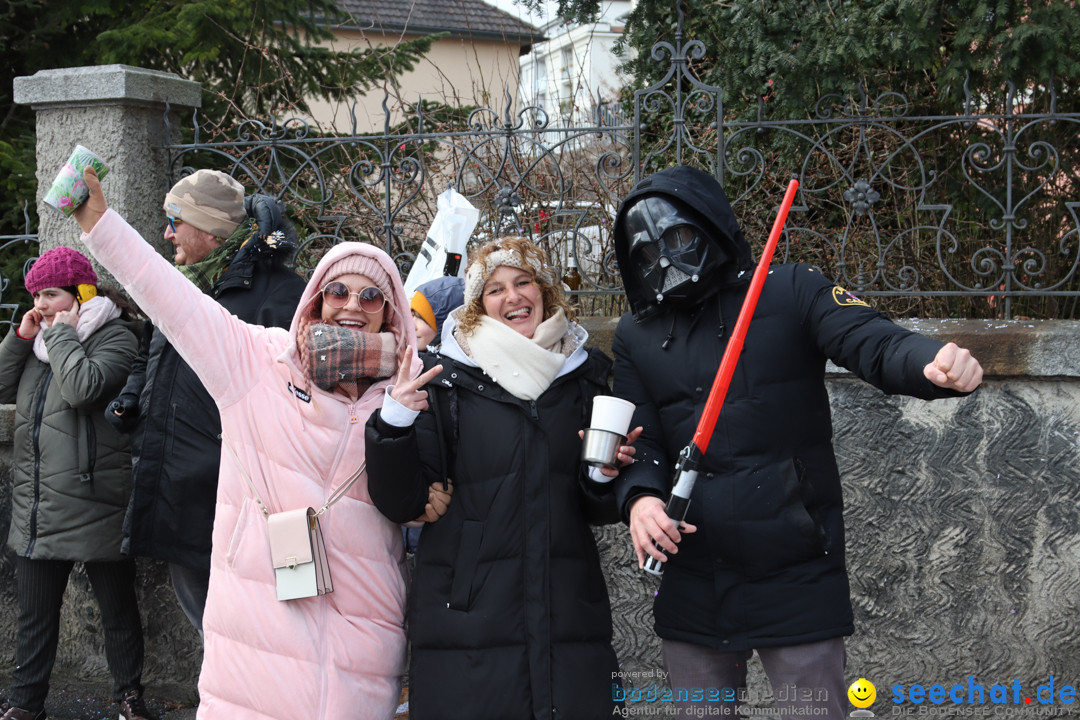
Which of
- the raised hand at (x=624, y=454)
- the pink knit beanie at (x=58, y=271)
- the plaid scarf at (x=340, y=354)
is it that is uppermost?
the pink knit beanie at (x=58, y=271)

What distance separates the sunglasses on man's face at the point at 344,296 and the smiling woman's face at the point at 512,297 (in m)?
0.34

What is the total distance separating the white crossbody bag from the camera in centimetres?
256

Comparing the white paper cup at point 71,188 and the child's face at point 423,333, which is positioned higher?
the white paper cup at point 71,188

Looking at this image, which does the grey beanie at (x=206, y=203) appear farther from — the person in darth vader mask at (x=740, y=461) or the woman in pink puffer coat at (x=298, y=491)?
the person in darth vader mask at (x=740, y=461)

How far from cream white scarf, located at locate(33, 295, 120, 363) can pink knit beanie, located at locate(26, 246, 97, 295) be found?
102 mm

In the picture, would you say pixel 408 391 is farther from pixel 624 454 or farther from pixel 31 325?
pixel 31 325

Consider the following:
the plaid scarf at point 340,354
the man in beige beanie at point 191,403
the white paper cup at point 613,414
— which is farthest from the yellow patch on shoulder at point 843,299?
the man in beige beanie at point 191,403

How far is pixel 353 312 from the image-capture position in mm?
2729

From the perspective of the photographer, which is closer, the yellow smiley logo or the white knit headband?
the white knit headband

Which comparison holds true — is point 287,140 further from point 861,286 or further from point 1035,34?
point 1035,34

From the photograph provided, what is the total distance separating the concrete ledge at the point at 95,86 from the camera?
471 centimetres

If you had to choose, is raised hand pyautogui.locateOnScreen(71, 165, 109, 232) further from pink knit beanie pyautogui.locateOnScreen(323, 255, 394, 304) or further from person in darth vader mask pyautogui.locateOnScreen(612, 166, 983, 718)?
person in darth vader mask pyautogui.locateOnScreen(612, 166, 983, 718)

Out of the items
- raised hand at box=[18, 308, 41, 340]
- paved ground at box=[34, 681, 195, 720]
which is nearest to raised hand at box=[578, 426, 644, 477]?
raised hand at box=[18, 308, 41, 340]

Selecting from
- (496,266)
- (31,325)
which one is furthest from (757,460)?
(31,325)
